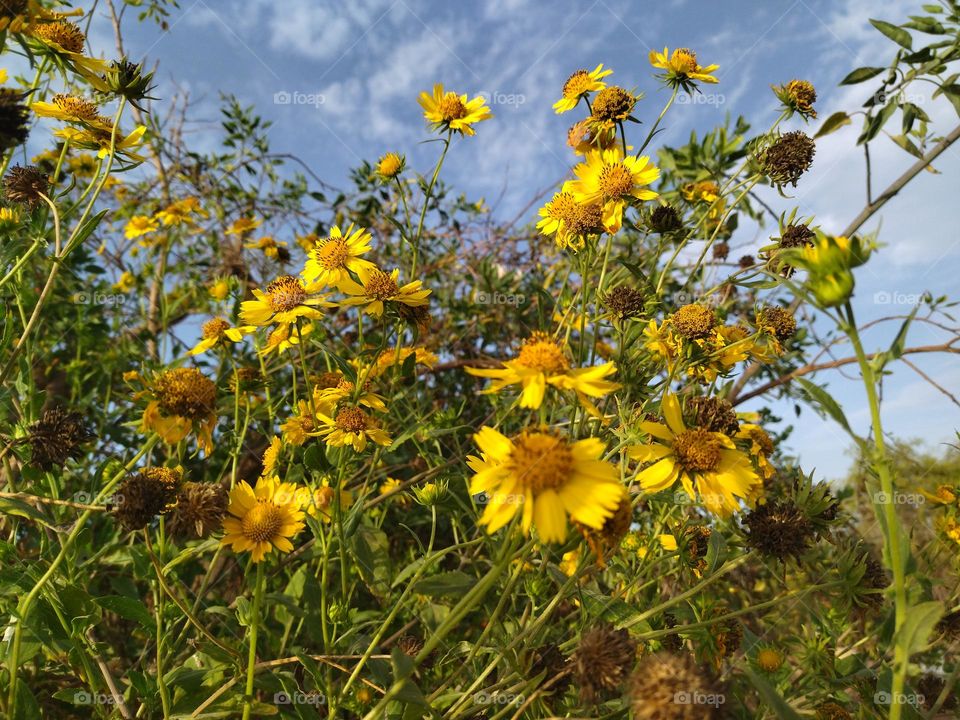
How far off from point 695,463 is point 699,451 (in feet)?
0.07

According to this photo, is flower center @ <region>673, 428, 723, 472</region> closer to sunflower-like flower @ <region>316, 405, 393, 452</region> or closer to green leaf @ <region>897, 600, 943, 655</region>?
green leaf @ <region>897, 600, 943, 655</region>

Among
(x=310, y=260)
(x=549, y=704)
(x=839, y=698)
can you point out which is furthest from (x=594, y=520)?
(x=310, y=260)

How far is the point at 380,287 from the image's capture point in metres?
1.34

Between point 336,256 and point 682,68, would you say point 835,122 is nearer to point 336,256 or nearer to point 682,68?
point 682,68

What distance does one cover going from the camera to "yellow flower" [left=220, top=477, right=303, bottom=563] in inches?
44.5

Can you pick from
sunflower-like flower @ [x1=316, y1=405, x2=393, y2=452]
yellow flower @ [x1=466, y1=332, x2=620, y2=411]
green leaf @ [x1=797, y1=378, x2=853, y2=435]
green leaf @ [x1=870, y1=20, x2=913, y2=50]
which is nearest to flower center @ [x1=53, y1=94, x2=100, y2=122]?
sunflower-like flower @ [x1=316, y1=405, x2=393, y2=452]

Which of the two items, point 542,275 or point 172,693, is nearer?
point 172,693

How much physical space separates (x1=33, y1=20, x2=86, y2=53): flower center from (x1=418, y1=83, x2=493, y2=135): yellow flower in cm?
88

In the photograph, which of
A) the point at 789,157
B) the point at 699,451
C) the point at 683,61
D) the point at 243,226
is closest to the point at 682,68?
the point at 683,61

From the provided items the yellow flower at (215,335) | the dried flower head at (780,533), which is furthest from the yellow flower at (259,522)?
the dried flower head at (780,533)

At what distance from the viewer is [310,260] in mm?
1634

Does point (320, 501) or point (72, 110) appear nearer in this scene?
point (320, 501)

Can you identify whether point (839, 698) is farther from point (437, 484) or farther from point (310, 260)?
point (310, 260)

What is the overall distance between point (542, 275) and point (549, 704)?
8.23ft
